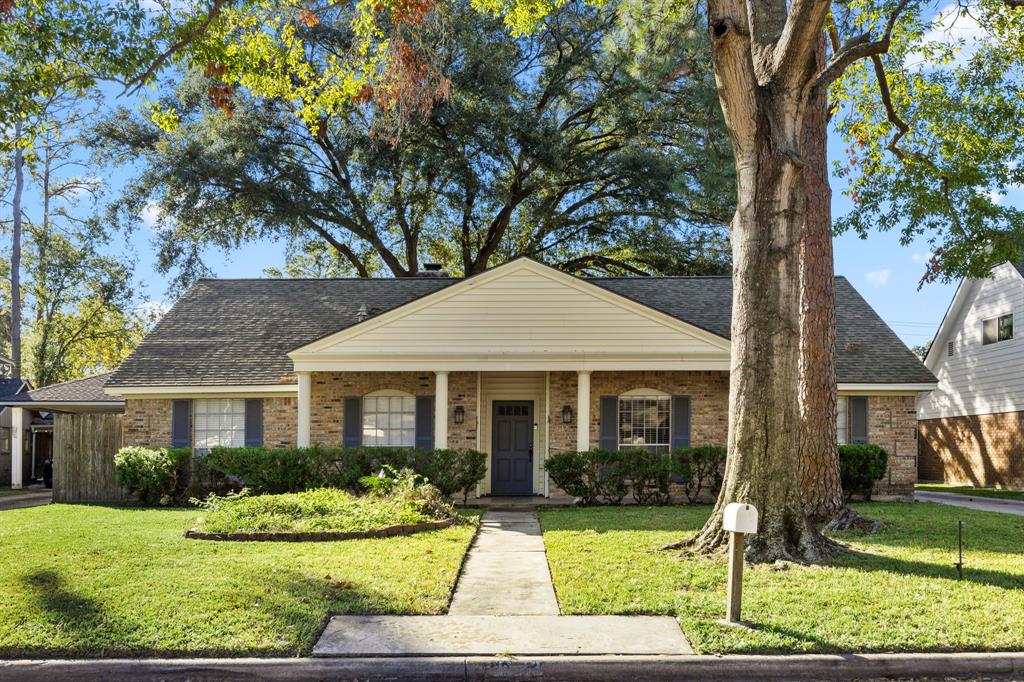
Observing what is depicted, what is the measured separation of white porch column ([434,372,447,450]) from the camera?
639 inches

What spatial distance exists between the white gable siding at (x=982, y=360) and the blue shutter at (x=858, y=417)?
5.71 metres

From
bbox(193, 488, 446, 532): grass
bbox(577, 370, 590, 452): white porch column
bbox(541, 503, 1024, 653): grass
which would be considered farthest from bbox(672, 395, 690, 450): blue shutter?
bbox(193, 488, 446, 532): grass

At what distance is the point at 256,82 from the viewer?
13.3 m

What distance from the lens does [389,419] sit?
1762 centimetres

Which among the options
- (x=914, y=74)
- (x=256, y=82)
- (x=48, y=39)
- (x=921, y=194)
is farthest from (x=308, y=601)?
(x=914, y=74)

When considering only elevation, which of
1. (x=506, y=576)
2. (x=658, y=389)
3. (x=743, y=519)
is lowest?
(x=506, y=576)

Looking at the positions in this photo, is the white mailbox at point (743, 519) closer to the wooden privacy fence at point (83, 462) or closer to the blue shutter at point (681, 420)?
the blue shutter at point (681, 420)

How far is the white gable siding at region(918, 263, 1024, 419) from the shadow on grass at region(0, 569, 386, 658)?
1974cm

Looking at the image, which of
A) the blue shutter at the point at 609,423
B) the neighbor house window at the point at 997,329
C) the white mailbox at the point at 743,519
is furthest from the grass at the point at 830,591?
the neighbor house window at the point at 997,329

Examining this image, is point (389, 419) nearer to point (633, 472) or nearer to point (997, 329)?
point (633, 472)

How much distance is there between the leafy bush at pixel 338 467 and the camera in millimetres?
15383

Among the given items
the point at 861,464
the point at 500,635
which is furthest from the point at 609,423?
the point at 500,635

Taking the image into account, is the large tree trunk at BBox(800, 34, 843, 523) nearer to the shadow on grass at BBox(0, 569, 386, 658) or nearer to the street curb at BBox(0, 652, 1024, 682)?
the street curb at BBox(0, 652, 1024, 682)

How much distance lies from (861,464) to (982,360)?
11210mm
